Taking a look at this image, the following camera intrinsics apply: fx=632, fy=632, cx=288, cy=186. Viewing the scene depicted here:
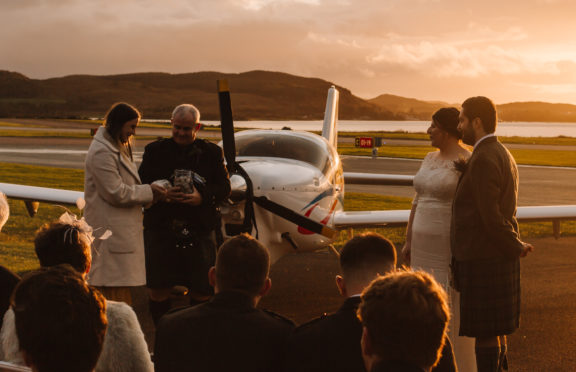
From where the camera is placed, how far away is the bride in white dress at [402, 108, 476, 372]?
4.18 meters

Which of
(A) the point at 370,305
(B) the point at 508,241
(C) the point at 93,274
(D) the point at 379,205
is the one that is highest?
(A) the point at 370,305

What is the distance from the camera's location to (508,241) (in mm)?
3676

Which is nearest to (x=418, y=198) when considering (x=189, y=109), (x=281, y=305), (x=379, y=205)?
(x=189, y=109)

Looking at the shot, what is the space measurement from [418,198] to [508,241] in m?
0.87

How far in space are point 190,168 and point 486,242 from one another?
2191mm

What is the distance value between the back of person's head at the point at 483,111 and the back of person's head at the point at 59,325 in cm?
285

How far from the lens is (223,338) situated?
89.0 inches

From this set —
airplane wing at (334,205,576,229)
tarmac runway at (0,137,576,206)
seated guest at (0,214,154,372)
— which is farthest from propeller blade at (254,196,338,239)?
tarmac runway at (0,137,576,206)

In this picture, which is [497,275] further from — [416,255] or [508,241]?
[416,255]

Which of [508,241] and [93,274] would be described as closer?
[508,241]

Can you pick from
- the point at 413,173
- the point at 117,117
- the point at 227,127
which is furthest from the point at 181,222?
the point at 413,173

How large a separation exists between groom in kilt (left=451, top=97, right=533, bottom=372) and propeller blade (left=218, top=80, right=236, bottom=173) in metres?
2.77

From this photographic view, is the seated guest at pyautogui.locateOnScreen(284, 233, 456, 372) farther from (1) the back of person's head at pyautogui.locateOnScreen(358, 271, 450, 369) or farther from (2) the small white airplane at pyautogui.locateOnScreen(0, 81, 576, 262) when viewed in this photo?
(2) the small white airplane at pyautogui.locateOnScreen(0, 81, 576, 262)

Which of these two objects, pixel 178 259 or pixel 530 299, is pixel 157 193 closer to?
pixel 178 259
